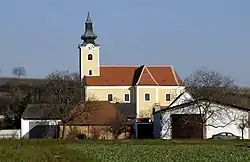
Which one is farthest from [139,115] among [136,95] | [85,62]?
[85,62]

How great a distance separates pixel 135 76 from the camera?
11300 cm

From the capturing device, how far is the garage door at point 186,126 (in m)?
66.9

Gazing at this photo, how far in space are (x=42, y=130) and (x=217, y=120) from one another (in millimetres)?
25308

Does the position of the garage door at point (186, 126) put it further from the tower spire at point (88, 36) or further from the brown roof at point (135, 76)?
the tower spire at point (88, 36)

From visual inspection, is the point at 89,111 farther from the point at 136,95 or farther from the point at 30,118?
the point at 136,95

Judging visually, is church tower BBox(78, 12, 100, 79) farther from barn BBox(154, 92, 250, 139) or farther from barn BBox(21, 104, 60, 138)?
barn BBox(154, 92, 250, 139)

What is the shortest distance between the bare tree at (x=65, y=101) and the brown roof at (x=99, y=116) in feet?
0.81

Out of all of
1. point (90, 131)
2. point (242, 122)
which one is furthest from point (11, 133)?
point (242, 122)

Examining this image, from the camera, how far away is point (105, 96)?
111250 millimetres

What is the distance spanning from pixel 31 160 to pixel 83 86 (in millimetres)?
79289

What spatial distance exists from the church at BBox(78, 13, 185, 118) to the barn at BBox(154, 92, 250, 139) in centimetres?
3893

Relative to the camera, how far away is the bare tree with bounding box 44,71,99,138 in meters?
70.5

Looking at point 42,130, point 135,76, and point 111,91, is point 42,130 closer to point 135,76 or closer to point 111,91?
point 111,91

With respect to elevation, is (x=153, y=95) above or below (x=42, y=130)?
above
